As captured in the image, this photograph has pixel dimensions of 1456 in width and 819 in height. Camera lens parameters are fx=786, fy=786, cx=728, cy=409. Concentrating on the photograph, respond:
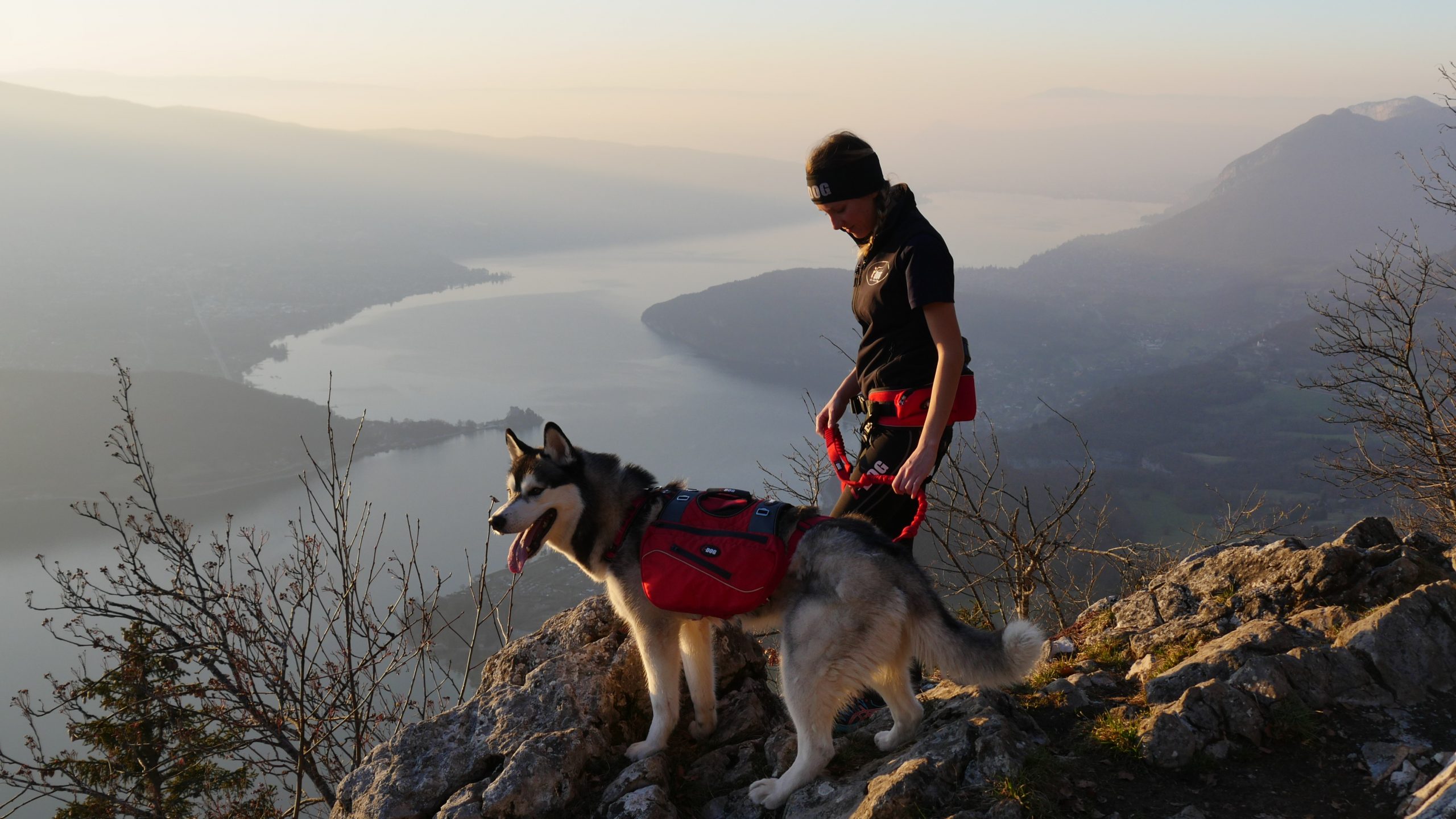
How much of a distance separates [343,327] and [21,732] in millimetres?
123359

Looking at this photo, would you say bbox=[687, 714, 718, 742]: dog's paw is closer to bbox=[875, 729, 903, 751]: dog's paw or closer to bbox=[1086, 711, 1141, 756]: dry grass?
bbox=[875, 729, 903, 751]: dog's paw

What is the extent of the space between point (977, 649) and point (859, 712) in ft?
5.85

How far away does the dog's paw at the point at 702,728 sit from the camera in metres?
5.46

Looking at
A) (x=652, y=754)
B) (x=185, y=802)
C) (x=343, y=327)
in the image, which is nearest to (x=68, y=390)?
(x=343, y=327)

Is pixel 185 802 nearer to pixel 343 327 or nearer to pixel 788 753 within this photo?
pixel 788 753

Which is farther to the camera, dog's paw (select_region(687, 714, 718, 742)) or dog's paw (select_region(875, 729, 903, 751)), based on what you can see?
dog's paw (select_region(687, 714, 718, 742))

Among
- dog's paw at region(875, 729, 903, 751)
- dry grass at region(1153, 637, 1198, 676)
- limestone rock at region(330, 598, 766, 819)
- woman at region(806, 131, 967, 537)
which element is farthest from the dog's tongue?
dry grass at region(1153, 637, 1198, 676)

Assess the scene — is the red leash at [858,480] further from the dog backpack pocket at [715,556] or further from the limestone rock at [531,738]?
the limestone rock at [531,738]

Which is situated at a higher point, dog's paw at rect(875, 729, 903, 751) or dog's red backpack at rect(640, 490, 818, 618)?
dog's red backpack at rect(640, 490, 818, 618)

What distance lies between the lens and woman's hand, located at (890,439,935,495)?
4207 millimetres

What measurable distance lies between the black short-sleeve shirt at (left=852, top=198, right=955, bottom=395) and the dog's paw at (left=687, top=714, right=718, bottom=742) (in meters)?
2.55

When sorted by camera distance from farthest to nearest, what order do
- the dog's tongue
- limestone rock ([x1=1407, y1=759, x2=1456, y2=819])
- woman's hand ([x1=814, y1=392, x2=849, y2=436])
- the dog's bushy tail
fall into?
woman's hand ([x1=814, y1=392, x2=849, y2=436]), the dog's tongue, the dog's bushy tail, limestone rock ([x1=1407, y1=759, x2=1456, y2=819])

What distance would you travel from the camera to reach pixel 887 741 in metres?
4.77

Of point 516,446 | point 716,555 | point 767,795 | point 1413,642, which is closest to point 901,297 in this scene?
point 716,555
